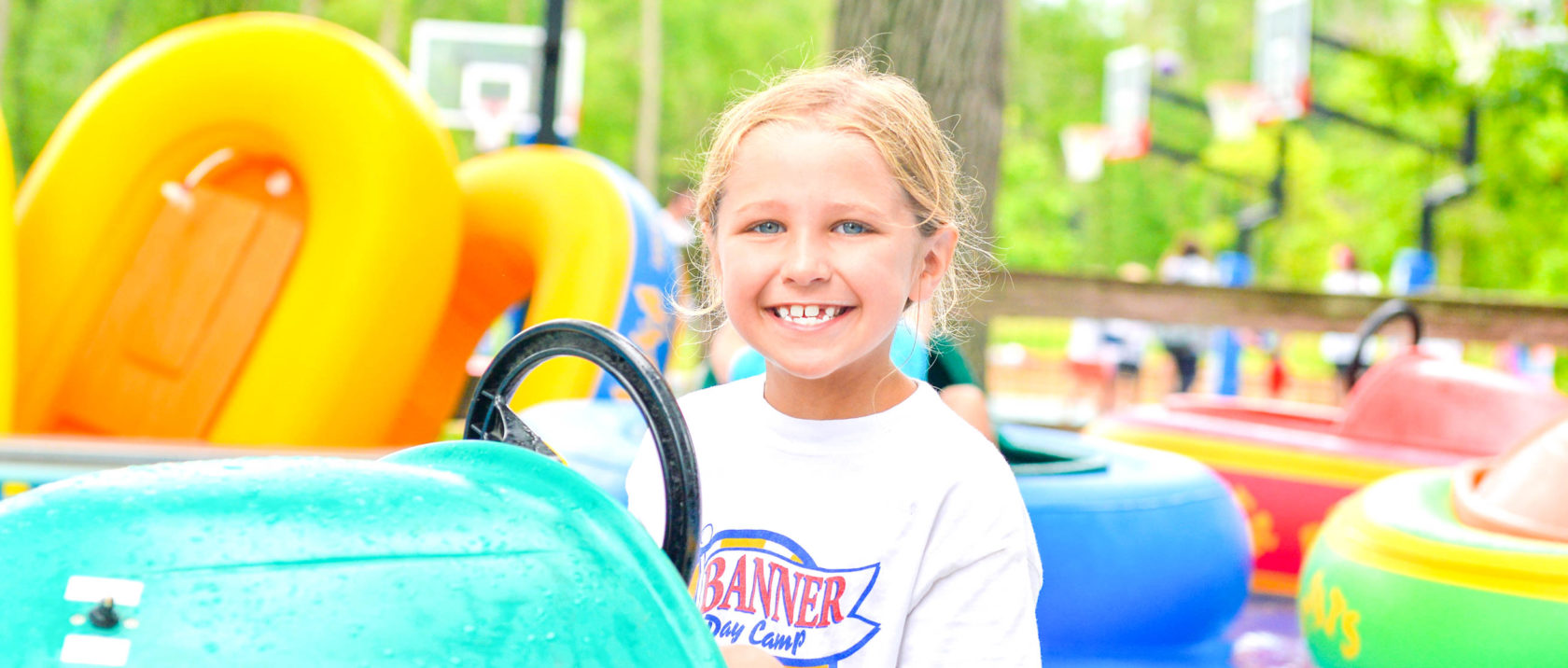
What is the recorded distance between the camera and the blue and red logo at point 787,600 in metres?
1.21

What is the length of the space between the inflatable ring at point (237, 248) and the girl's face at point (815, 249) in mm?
3070

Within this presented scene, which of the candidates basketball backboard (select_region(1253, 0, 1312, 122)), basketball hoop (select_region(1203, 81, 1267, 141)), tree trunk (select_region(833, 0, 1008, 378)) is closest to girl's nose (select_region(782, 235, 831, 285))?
tree trunk (select_region(833, 0, 1008, 378))

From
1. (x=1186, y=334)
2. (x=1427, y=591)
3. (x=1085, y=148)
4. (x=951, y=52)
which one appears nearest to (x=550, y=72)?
(x=951, y=52)

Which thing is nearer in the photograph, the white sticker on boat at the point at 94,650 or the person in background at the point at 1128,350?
the white sticker on boat at the point at 94,650

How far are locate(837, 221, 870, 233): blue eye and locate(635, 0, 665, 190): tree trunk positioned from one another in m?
22.1

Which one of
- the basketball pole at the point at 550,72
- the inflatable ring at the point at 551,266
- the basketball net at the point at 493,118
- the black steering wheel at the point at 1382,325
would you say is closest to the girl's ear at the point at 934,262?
the inflatable ring at the point at 551,266

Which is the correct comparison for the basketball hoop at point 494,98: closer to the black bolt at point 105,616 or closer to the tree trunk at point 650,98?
the tree trunk at point 650,98

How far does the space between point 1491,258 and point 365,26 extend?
728 inches

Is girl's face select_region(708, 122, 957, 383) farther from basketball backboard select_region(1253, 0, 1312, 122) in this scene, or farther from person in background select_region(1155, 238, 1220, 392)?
basketball backboard select_region(1253, 0, 1312, 122)

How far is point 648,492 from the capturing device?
4.48ft

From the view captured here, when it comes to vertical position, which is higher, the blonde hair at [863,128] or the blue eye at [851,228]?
the blonde hair at [863,128]

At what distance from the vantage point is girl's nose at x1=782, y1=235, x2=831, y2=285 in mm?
1186

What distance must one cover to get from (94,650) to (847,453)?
27.3 inches

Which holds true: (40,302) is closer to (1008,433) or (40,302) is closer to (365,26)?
(1008,433)
